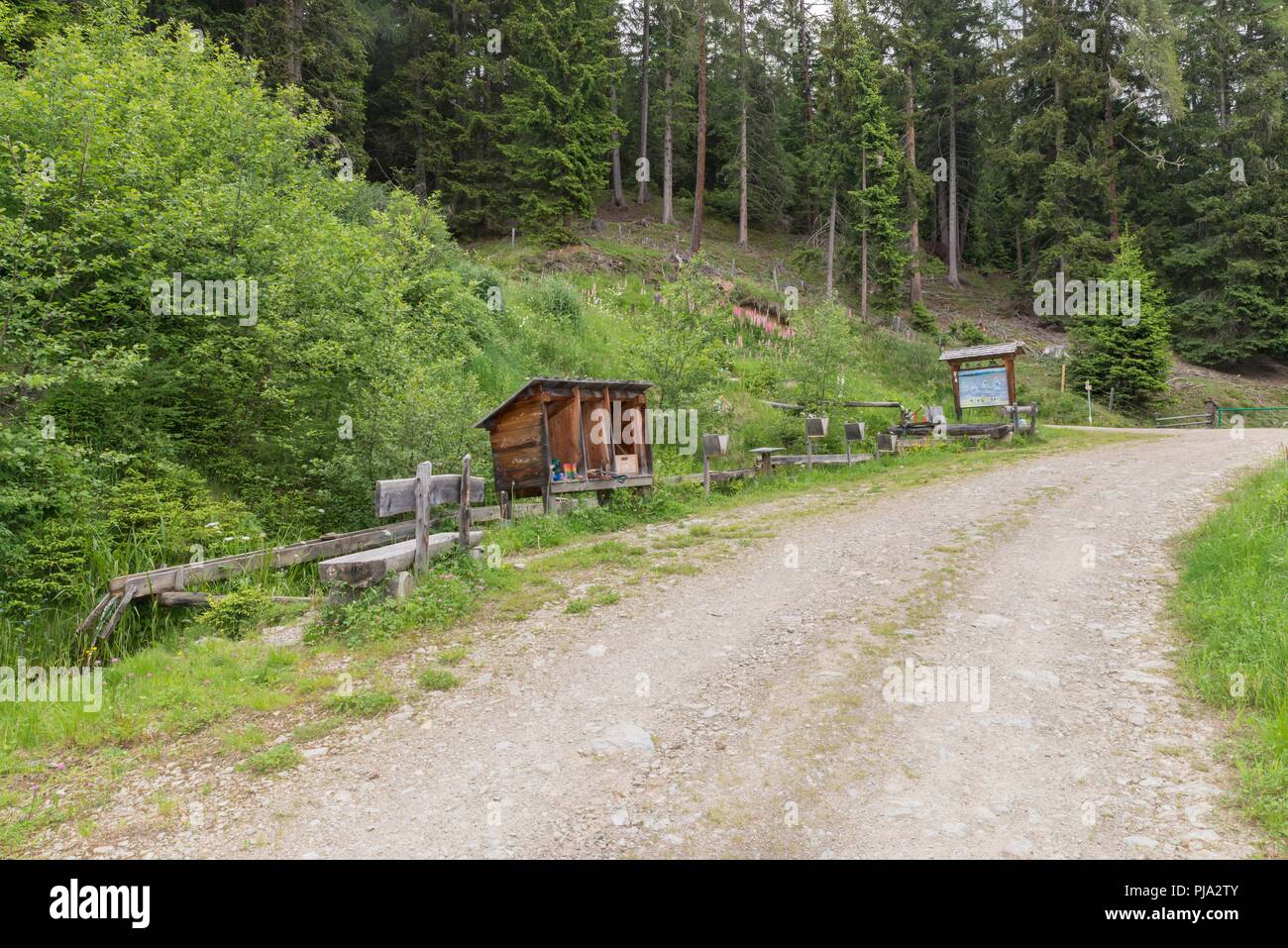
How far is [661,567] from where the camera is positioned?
923 centimetres

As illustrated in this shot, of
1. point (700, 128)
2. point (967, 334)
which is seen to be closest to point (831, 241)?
point (967, 334)

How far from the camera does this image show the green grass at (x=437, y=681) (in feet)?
→ 18.9

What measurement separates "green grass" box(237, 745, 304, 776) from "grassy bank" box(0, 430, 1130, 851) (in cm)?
2

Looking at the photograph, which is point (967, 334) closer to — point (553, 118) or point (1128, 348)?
point (1128, 348)

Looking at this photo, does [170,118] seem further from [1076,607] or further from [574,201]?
[574,201]

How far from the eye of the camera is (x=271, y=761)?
15.0 ft

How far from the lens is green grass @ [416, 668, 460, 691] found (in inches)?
227

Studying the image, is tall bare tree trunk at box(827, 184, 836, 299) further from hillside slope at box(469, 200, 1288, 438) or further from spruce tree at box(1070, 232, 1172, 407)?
spruce tree at box(1070, 232, 1172, 407)

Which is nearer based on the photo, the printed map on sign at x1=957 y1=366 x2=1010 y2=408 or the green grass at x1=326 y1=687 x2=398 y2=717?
the green grass at x1=326 y1=687 x2=398 y2=717

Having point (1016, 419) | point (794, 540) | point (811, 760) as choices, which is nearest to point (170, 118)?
point (794, 540)

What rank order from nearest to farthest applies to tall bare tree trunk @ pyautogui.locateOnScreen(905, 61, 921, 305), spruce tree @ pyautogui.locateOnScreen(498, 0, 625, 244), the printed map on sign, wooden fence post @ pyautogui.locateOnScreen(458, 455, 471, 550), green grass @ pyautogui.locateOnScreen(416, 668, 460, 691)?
green grass @ pyautogui.locateOnScreen(416, 668, 460, 691), wooden fence post @ pyautogui.locateOnScreen(458, 455, 471, 550), the printed map on sign, spruce tree @ pyautogui.locateOnScreen(498, 0, 625, 244), tall bare tree trunk @ pyautogui.locateOnScreen(905, 61, 921, 305)

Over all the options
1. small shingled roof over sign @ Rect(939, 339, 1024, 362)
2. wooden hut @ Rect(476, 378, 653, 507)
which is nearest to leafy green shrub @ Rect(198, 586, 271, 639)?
wooden hut @ Rect(476, 378, 653, 507)

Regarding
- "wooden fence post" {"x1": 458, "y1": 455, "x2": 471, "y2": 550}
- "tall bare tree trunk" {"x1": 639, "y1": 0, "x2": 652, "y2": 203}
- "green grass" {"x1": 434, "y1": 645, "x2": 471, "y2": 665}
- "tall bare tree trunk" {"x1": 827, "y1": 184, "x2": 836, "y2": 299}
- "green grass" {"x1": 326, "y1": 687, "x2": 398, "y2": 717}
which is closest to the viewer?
"green grass" {"x1": 326, "y1": 687, "x2": 398, "y2": 717}

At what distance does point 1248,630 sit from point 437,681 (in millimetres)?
7194
